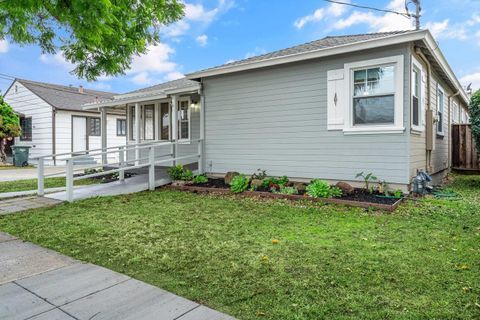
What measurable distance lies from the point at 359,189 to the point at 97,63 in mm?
5993

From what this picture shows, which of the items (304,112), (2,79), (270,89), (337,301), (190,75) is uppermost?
(2,79)

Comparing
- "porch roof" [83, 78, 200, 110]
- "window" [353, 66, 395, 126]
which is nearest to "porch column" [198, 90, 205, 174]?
"porch roof" [83, 78, 200, 110]

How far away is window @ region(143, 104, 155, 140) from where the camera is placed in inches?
446

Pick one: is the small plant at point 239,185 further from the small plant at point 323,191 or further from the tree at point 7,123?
the tree at point 7,123

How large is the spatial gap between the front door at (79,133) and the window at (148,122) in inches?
324

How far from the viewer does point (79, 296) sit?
2455mm

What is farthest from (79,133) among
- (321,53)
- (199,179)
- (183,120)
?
(321,53)

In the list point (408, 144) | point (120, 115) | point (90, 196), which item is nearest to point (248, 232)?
point (408, 144)

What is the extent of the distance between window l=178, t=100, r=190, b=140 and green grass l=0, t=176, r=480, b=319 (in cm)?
471

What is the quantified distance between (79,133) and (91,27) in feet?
50.1

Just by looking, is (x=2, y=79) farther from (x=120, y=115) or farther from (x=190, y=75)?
(x=190, y=75)

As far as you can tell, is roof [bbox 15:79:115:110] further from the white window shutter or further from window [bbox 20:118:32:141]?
the white window shutter

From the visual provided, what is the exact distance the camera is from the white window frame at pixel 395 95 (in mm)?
6098

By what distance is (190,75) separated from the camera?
9102 mm
